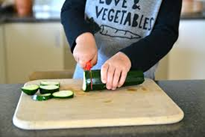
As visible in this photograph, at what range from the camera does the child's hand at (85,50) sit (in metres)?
0.98

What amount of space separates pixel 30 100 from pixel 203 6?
6.68ft

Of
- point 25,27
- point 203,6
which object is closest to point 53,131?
point 25,27

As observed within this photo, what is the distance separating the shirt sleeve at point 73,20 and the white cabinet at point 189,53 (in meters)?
1.31

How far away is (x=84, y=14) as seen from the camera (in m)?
1.20

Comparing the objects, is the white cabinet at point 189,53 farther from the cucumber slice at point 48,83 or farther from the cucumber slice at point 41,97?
the cucumber slice at point 41,97

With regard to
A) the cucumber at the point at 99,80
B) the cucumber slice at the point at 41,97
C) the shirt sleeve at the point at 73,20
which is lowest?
the cucumber slice at the point at 41,97

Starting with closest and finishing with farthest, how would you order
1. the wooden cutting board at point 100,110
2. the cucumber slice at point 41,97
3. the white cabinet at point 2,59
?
the wooden cutting board at point 100,110 → the cucumber slice at point 41,97 → the white cabinet at point 2,59

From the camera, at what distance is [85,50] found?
39.0 inches

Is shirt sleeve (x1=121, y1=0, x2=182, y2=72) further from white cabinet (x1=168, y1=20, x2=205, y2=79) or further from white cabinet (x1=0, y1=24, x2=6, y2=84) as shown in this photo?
white cabinet (x1=0, y1=24, x2=6, y2=84)

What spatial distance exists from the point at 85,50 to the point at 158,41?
8.4 inches

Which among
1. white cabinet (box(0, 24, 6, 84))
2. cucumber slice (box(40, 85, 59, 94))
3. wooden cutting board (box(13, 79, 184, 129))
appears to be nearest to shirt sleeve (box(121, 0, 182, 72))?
wooden cutting board (box(13, 79, 184, 129))

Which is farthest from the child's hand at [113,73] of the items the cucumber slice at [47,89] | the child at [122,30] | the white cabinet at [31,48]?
the white cabinet at [31,48]

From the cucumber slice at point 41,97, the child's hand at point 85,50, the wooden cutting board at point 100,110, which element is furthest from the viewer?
the child's hand at point 85,50

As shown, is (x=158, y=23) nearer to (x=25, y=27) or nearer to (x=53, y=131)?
(x=53, y=131)
